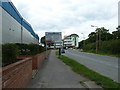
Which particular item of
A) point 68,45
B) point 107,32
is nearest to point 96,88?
point 107,32

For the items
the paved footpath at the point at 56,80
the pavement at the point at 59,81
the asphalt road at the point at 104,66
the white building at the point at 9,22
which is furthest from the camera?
the white building at the point at 9,22

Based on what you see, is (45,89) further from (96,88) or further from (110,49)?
(110,49)

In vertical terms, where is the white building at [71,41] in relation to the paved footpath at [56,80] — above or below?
above

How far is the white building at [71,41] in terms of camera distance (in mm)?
156250

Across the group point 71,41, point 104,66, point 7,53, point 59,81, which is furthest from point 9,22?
point 71,41

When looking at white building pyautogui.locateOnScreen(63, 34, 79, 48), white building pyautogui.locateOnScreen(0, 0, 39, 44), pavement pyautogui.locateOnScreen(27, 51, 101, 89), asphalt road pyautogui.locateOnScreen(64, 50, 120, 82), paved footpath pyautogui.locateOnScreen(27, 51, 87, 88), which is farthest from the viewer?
white building pyautogui.locateOnScreen(63, 34, 79, 48)

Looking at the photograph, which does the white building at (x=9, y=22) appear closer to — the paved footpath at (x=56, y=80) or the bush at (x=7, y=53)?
the paved footpath at (x=56, y=80)

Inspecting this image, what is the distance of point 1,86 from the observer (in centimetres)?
387

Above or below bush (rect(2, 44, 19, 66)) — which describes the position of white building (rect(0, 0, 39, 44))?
above

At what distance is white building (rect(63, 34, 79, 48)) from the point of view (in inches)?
6152

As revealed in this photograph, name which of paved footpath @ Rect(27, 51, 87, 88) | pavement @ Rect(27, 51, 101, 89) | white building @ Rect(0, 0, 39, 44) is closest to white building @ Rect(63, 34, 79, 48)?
white building @ Rect(0, 0, 39, 44)

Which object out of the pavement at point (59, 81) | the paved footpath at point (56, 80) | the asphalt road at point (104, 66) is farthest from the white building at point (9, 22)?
the asphalt road at point (104, 66)

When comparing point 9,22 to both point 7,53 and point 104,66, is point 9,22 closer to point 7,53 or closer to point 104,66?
point 7,53

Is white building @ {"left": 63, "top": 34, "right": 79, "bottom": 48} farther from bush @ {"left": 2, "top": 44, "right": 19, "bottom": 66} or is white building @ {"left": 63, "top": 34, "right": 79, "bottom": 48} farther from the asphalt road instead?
bush @ {"left": 2, "top": 44, "right": 19, "bottom": 66}
